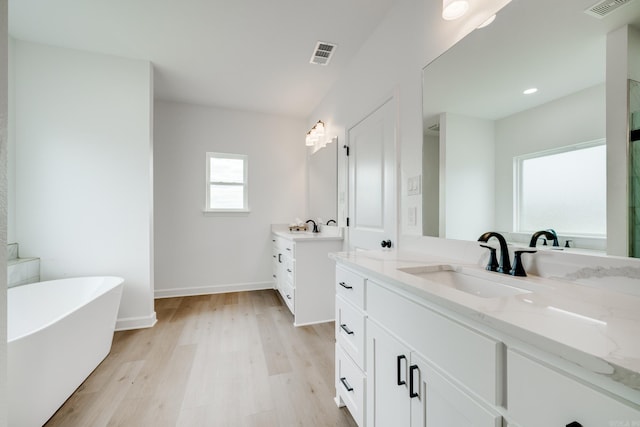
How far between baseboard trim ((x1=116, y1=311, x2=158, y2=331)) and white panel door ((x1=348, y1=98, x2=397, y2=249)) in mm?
2213

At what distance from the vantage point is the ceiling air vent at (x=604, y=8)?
794 mm

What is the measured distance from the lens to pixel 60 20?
210 centimetres

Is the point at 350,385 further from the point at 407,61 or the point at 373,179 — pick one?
the point at 407,61

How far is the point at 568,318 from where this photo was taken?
567 millimetres

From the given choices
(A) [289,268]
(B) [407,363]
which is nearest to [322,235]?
(A) [289,268]

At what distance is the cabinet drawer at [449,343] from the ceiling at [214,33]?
7.01 feet

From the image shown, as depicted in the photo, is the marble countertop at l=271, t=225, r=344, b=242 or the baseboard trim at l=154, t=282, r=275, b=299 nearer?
the marble countertop at l=271, t=225, r=344, b=242

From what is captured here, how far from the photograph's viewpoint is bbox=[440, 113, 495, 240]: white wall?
47.3 inches

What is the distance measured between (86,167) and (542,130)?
347 centimetres

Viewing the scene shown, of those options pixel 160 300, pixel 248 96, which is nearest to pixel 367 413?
pixel 160 300

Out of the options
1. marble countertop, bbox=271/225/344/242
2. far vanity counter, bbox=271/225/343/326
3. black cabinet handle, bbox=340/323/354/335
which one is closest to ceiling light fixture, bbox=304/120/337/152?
marble countertop, bbox=271/225/344/242

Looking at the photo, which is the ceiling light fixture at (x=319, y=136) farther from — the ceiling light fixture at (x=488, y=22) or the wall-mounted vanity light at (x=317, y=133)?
the ceiling light fixture at (x=488, y=22)

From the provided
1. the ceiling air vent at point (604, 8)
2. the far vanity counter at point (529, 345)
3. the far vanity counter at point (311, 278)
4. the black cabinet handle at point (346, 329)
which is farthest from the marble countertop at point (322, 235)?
the ceiling air vent at point (604, 8)

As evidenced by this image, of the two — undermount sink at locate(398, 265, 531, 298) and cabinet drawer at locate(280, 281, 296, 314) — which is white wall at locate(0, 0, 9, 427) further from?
cabinet drawer at locate(280, 281, 296, 314)
